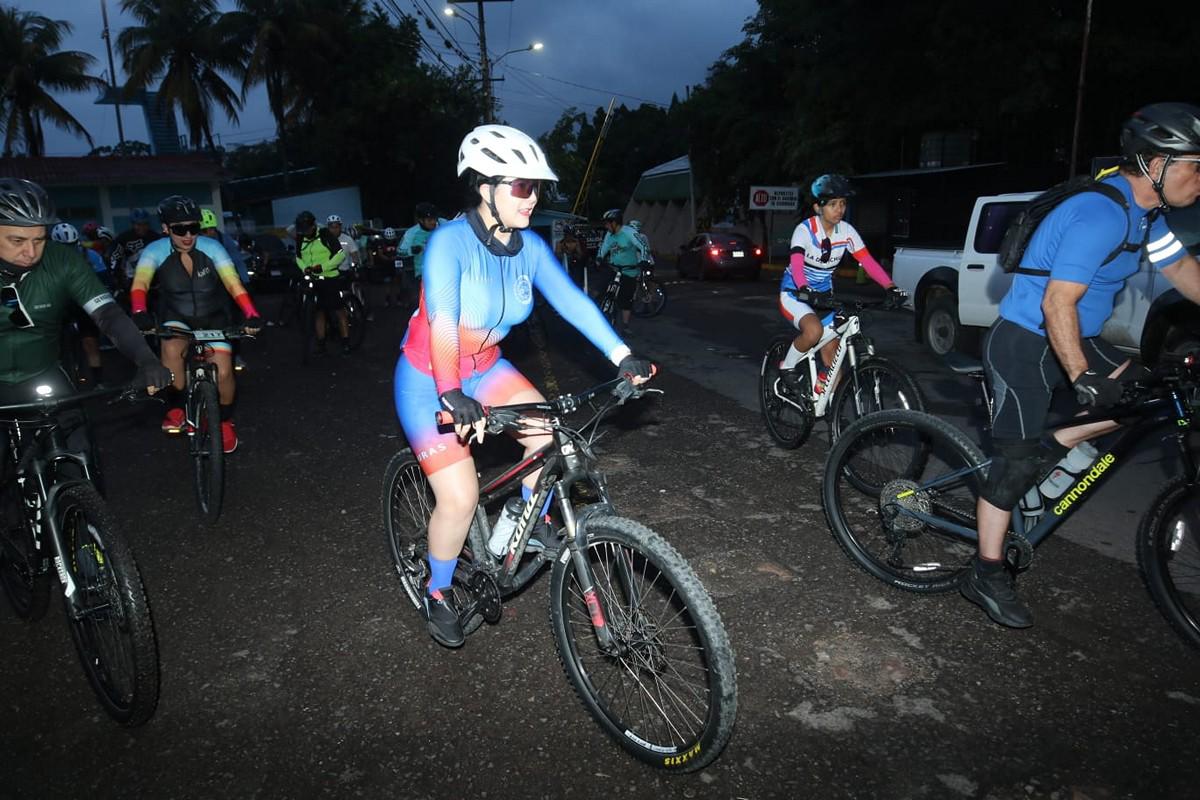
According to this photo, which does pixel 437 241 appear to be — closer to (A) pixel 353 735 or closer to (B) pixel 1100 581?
(A) pixel 353 735

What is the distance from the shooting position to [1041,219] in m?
3.35

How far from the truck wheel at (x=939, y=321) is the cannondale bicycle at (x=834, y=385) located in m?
4.92

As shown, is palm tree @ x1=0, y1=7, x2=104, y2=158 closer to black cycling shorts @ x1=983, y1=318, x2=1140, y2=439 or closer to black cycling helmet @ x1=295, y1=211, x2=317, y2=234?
black cycling helmet @ x1=295, y1=211, x2=317, y2=234

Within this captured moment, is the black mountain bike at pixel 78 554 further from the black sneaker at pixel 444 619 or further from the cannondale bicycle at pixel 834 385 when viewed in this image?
the cannondale bicycle at pixel 834 385

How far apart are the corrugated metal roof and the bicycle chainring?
4003 centimetres

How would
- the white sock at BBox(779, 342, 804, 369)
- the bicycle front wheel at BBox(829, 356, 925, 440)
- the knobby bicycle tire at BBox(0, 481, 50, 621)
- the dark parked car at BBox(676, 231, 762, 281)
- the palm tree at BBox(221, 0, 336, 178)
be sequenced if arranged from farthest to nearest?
the palm tree at BBox(221, 0, 336, 178) → the dark parked car at BBox(676, 231, 762, 281) → the white sock at BBox(779, 342, 804, 369) → the bicycle front wheel at BBox(829, 356, 925, 440) → the knobby bicycle tire at BBox(0, 481, 50, 621)

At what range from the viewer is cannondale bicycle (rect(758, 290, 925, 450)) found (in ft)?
17.8

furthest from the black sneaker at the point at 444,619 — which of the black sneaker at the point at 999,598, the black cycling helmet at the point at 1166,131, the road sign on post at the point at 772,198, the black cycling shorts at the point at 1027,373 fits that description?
the road sign on post at the point at 772,198

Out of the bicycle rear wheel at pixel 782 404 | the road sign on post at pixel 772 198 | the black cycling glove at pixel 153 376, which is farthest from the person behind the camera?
the road sign on post at pixel 772 198

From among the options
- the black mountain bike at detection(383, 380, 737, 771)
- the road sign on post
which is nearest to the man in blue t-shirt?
the black mountain bike at detection(383, 380, 737, 771)

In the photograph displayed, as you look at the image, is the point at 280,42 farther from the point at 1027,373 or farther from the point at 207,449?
the point at 1027,373

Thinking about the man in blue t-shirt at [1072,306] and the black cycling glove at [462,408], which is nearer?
the black cycling glove at [462,408]

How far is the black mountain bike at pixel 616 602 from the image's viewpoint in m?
2.61

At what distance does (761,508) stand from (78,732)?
3851 millimetres
